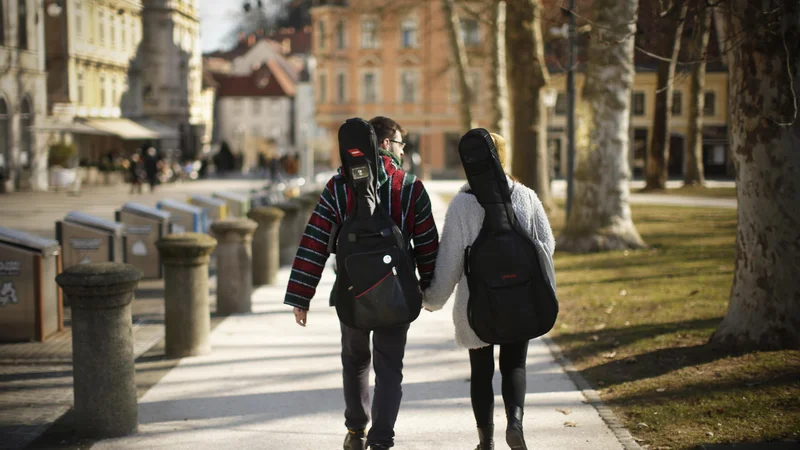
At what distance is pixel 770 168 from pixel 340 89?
6489cm

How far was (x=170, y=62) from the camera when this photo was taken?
128 ft

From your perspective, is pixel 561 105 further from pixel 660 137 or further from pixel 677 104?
pixel 660 137

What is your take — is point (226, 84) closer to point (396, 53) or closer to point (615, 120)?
point (396, 53)

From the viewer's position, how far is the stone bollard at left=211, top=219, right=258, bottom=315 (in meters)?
10.5

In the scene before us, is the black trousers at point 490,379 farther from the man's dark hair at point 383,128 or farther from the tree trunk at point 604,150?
the tree trunk at point 604,150

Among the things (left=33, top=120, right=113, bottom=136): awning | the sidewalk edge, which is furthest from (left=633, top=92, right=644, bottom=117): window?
the sidewalk edge

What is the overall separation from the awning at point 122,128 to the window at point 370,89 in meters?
29.2

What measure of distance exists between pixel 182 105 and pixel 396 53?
60.9 feet

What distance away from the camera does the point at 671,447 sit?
5.58 m

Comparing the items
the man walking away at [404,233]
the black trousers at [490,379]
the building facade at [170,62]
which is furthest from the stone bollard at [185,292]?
the building facade at [170,62]

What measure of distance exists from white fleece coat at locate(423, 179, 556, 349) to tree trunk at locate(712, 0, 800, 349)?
9.81 feet

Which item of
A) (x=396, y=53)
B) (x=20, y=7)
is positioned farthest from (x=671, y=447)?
(x=396, y=53)

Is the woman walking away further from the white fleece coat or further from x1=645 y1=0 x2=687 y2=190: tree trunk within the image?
x1=645 y1=0 x2=687 y2=190: tree trunk

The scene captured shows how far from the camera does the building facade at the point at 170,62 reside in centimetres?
2445
